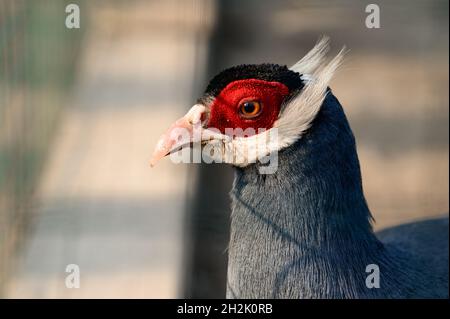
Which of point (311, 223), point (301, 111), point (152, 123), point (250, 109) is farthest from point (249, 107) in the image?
point (152, 123)

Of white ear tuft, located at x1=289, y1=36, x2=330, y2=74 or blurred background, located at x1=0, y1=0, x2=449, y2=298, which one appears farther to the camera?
blurred background, located at x1=0, y1=0, x2=449, y2=298

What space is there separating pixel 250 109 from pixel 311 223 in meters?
0.29

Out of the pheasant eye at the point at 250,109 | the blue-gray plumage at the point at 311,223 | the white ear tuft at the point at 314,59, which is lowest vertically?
the blue-gray plumage at the point at 311,223

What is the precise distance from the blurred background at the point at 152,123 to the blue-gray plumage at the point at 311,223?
0.79m

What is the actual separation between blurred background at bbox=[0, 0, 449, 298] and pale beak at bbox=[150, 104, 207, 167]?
826mm

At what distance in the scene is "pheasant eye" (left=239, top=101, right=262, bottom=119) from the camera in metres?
1.58

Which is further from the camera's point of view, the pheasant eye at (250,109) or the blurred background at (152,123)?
the blurred background at (152,123)

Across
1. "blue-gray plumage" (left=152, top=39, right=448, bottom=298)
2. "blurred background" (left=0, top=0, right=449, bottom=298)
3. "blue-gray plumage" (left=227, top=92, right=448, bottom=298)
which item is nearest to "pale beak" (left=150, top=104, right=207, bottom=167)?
"blue-gray plumage" (left=152, top=39, right=448, bottom=298)

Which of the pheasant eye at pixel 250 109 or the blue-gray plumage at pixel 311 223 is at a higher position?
the pheasant eye at pixel 250 109

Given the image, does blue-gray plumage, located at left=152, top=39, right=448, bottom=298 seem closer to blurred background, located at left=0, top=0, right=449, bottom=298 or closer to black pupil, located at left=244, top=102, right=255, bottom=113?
black pupil, located at left=244, top=102, right=255, bottom=113

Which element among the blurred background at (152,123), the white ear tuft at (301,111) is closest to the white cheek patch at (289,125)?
Result: the white ear tuft at (301,111)

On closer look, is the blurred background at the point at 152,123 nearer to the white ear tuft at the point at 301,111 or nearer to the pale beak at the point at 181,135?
the pale beak at the point at 181,135

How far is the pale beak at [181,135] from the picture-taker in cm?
158

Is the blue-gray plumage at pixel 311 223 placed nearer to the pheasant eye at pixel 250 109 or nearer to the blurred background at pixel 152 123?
the pheasant eye at pixel 250 109
